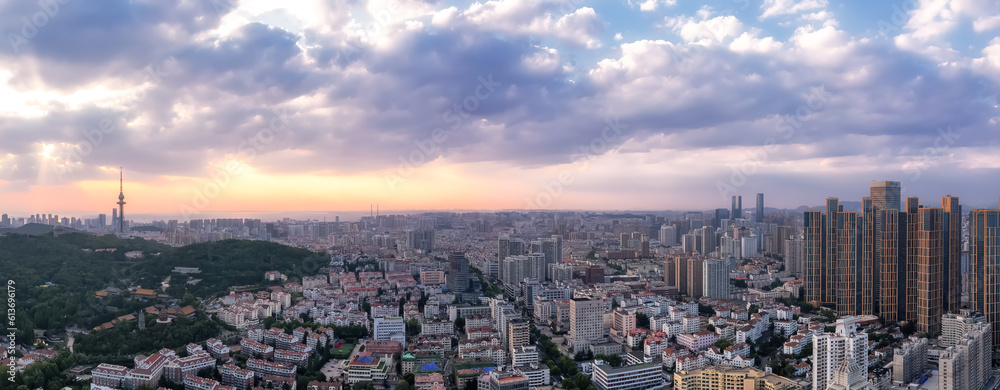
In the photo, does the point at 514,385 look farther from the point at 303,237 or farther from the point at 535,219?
the point at 303,237

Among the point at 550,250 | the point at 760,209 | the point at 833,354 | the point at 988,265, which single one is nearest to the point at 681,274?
the point at 550,250

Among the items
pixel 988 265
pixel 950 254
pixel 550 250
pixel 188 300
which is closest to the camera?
pixel 988 265

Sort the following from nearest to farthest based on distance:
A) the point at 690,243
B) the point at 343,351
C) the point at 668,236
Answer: the point at 343,351, the point at 690,243, the point at 668,236

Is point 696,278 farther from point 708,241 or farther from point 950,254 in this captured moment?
point 708,241

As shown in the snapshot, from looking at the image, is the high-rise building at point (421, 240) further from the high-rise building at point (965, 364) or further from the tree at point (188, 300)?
the high-rise building at point (965, 364)

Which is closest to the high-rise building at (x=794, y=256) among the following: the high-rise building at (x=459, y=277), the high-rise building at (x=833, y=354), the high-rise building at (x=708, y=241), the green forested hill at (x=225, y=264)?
Result: the high-rise building at (x=708, y=241)

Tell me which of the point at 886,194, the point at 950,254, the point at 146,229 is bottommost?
the point at 146,229

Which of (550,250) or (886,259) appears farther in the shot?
(550,250)
